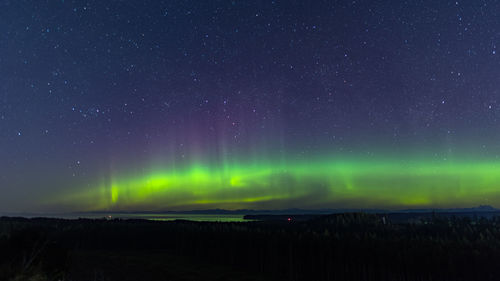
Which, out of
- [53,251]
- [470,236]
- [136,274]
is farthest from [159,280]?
[470,236]

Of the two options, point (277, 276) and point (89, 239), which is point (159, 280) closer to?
point (277, 276)

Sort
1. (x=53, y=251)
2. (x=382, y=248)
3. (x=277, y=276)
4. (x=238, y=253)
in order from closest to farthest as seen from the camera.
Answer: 1. (x=53, y=251)
2. (x=382, y=248)
3. (x=277, y=276)
4. (x=238, y=253)

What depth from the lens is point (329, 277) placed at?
2227 inches

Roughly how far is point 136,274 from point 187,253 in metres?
33.3

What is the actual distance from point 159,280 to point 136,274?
7.46 meters

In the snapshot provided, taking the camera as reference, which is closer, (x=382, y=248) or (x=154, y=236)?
(x=382, y=248)

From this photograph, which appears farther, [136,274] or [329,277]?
[136,274]

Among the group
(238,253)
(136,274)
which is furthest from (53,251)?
(238,253)

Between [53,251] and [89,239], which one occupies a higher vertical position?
[53,251]

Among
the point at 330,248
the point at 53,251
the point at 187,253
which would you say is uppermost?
the point at 53,251

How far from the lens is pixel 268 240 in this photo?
68938 mm

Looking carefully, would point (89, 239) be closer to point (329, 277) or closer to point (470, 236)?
point (329, 277)

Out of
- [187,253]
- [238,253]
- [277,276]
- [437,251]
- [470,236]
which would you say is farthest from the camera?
[187,253]

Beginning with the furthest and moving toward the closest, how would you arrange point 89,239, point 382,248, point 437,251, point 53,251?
point 89,239 → point 382,248 → point 437,251 → point 53,251
